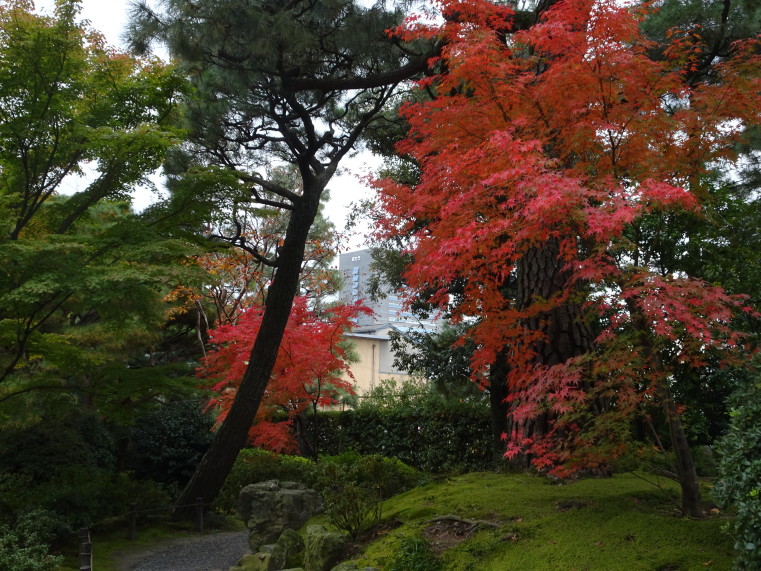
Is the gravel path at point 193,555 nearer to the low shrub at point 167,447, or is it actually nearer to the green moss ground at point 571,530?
the low shrub at point 167,447

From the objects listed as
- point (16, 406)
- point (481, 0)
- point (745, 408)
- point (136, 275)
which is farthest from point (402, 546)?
point (16, 406)

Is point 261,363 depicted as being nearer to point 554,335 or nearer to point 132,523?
point 132,523

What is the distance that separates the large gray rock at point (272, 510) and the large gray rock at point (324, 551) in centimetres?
186

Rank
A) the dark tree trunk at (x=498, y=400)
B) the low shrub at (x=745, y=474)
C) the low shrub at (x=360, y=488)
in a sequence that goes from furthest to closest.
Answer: the dark tree trunk at (x=498, y=400) → the low shrub at (x=360, y=488) → the low shrub at (x=745, y=474)

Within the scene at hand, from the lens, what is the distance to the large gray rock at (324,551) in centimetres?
524

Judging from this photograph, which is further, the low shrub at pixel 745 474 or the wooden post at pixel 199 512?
the wooden post at pixel 199 512

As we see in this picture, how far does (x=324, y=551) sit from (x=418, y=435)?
7.44 m

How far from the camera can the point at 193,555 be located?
7957 mm

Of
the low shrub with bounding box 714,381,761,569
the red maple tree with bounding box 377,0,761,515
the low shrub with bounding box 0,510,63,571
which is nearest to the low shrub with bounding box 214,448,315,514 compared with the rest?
the low shrub with bounding box 0,510,63,571

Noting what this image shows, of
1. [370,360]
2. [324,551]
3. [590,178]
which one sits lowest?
[324,551]

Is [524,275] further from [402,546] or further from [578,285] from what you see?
[402,546]

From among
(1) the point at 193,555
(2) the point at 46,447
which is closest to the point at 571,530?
(1) the point at 193,555

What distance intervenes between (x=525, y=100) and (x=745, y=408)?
9.99ft

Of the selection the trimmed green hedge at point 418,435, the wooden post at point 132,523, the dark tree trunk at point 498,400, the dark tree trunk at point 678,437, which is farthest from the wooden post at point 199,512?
the dark tree trunk at point 678,437
